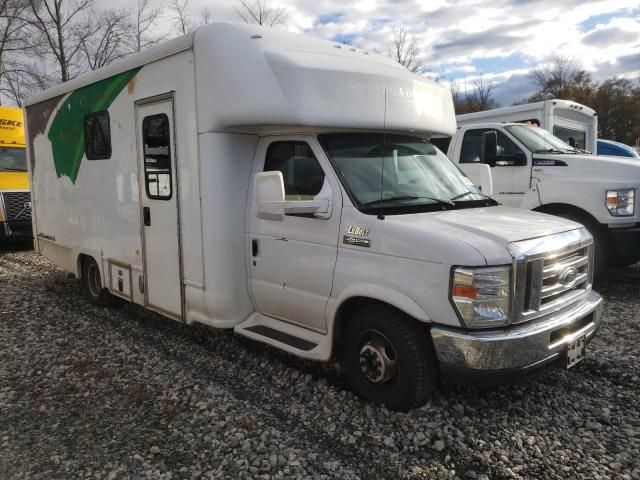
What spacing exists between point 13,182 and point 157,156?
8283 mm

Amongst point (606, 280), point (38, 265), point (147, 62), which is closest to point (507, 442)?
point (147, 62)

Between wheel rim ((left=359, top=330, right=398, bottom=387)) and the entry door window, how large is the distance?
242 cm

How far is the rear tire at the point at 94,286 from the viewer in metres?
6.79

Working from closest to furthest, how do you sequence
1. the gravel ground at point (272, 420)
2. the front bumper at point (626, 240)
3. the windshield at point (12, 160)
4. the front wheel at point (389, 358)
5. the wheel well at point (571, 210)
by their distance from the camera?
1. the gravel ground at point (272, 420)
2. the front wheel at point (389, 358)
3. the front bumper at point (626, 240)
4. the wheel well at point (571, 210)
5. the windshield at point (12, 160)

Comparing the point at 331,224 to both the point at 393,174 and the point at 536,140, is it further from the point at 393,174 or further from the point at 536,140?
the point at 536,140

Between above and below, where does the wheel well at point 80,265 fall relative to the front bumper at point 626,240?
below

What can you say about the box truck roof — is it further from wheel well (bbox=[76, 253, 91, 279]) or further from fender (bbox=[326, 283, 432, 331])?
wheel well (bbox=[76, 253, 91, 279])

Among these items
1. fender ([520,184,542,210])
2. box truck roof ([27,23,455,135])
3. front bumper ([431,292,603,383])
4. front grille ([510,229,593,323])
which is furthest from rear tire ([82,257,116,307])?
fender ([520,184,542,210])

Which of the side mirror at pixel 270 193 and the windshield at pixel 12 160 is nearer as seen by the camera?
the side mirror at pixel 270 193

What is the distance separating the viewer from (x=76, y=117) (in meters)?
Result: 6.55

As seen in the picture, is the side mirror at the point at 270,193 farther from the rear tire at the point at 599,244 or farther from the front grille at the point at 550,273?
the rear tire at the point at 599,244

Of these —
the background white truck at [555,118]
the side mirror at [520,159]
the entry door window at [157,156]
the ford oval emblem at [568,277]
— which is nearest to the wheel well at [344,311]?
the ford oval emblem at [568,277]

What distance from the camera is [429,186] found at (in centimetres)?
437

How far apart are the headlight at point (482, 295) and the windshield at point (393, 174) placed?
2.81 feet
